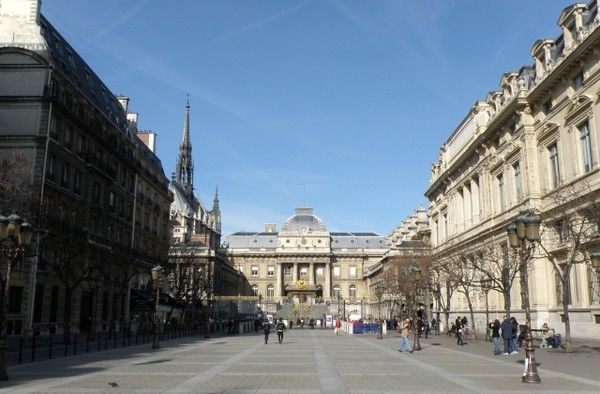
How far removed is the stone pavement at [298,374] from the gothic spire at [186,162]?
106103 mm

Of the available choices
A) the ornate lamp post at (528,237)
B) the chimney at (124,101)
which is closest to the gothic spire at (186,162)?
the chimney at (124,101)

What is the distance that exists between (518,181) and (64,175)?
36106 mm

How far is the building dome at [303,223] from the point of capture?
6088 inches

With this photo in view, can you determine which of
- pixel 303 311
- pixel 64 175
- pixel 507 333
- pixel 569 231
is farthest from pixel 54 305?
pixel 303 311

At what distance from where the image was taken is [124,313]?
204 ft

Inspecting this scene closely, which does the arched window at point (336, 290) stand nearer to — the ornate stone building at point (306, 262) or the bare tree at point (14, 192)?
the ornate stone building at point (306, 262)

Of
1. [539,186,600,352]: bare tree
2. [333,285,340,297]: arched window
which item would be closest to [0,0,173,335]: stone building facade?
[539,186,600,352]: bare tree

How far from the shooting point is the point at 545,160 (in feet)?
138

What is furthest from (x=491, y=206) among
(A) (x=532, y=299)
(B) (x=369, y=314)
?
(B) (x=369, y=314)

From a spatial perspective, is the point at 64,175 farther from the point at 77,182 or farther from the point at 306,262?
the point at 306,262

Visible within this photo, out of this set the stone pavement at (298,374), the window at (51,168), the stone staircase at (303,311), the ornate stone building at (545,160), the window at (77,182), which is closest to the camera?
the stone pavement at (298,374)

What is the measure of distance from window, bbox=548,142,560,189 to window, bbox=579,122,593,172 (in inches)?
133

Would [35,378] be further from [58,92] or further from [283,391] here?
[58,92]

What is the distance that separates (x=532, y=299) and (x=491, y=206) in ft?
39.6
